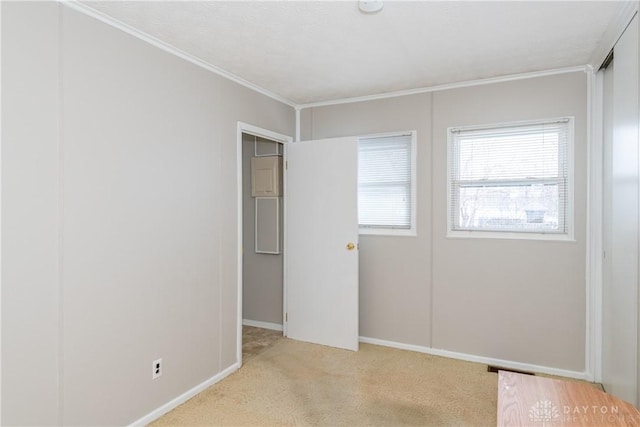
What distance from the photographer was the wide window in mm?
3760

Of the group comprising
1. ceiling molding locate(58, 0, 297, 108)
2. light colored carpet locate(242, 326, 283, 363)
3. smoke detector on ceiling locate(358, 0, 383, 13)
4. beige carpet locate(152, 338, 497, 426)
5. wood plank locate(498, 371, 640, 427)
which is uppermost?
smoke detector on ceiling locate(358, 0, 383, 13)

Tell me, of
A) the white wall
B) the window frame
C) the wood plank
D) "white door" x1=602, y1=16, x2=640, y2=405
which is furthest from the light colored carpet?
"white door" x1=602, y1=16, x2=640, y2=405

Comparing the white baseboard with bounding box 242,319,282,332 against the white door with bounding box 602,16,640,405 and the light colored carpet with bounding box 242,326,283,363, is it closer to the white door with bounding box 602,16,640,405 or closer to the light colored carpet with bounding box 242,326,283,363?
the light colored carpet with bounding box 242,326,283,363

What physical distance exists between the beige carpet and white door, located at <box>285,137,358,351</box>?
1.08 ft

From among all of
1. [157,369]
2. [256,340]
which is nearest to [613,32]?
[157,369]

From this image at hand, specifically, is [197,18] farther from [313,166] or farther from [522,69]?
[522,69]

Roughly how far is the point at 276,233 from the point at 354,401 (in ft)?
6.61

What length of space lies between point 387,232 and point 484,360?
139cm

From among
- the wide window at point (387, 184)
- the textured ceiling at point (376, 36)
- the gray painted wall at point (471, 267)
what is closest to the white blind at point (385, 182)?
the wide window at point (387, 184)

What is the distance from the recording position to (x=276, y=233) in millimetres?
4324

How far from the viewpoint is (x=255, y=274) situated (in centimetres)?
451

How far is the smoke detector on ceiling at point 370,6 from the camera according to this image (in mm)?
2086

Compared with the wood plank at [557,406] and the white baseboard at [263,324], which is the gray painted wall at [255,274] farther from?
the wood plank at [557,406]

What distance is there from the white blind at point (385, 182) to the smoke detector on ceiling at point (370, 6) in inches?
Result: 67.0
